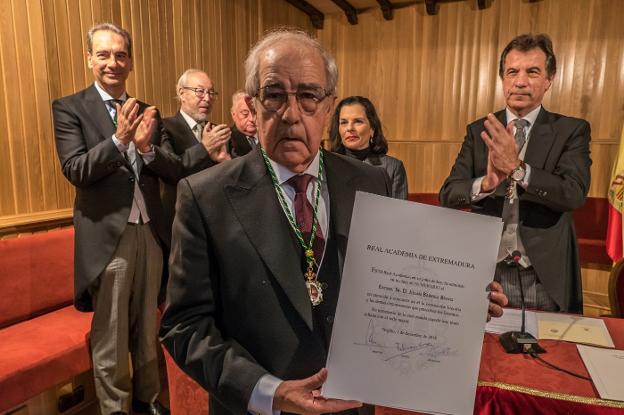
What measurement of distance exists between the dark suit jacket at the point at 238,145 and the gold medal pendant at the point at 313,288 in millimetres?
2323

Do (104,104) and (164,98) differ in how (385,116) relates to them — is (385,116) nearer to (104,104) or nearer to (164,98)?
(164,98)

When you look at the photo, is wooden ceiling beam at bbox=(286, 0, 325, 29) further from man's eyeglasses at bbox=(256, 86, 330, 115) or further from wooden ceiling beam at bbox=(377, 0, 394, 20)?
man's eyeglasses at bbox=(256, 86, 330, 115)

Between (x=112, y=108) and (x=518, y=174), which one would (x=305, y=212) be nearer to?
(x=518, y=174)

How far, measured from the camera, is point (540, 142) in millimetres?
1899

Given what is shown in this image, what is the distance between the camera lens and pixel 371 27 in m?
6.04

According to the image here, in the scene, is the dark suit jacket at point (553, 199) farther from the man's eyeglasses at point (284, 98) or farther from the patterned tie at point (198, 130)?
the patterned tie at point (198, 130)

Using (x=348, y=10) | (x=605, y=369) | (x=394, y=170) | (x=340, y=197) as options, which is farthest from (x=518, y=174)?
(x=348, y=10)

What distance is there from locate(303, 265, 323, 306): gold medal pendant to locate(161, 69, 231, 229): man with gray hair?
180cm

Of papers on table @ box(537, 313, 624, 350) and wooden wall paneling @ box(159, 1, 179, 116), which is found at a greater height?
wooden wall paneling @ box(159, 1, 179, 116)

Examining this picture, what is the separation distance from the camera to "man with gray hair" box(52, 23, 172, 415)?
2209 mm

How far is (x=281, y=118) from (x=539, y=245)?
1.36m

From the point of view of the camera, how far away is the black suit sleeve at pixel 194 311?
0.90 meters

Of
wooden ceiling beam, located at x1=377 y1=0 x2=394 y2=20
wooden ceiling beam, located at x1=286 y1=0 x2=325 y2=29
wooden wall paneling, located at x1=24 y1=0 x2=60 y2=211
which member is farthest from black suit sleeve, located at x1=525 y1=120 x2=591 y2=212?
wooden ceiling beam, located at x1=286 y1=0 x2=325 y2=29

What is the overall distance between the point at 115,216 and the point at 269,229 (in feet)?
5.15
